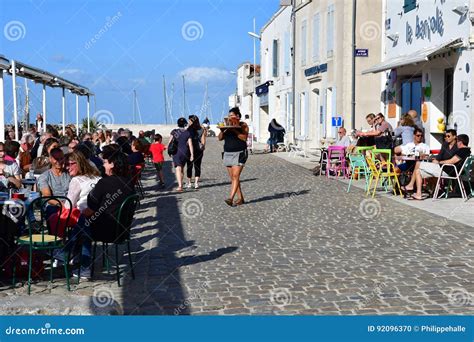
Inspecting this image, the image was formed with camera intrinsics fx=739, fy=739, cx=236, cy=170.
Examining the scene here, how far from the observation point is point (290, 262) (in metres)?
8.34

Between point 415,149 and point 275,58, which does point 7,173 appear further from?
point 275,58

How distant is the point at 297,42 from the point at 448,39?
18.5 metres

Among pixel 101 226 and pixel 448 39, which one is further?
pixel 448 39

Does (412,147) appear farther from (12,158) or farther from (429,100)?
(12,158)

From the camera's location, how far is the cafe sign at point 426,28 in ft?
57.0

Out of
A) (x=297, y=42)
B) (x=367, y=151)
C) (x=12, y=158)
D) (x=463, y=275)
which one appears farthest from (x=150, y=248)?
(x=297, y=42)

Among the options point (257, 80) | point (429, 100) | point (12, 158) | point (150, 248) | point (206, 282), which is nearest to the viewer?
point (206, 282)

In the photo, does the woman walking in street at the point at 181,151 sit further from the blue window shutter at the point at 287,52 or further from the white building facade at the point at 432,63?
the blue window shutter at the point at 287,52

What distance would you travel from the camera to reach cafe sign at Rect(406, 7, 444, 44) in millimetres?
17359

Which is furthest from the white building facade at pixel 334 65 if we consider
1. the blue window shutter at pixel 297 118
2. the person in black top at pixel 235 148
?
the person in black top at pixel 235 148

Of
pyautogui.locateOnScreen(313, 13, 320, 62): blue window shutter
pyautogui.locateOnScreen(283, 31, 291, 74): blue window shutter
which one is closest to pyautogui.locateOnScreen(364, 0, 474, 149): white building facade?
pyautogui.locateOnScreen(313, 13, 320, 62): blue window shutter

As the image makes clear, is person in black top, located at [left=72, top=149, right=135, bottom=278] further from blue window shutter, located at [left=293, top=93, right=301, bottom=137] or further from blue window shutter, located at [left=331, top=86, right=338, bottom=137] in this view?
blue window shutter, located at [left=293, top=93, right=301, bottom=137]

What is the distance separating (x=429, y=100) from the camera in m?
18.6

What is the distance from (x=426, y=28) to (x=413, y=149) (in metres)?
5.36
